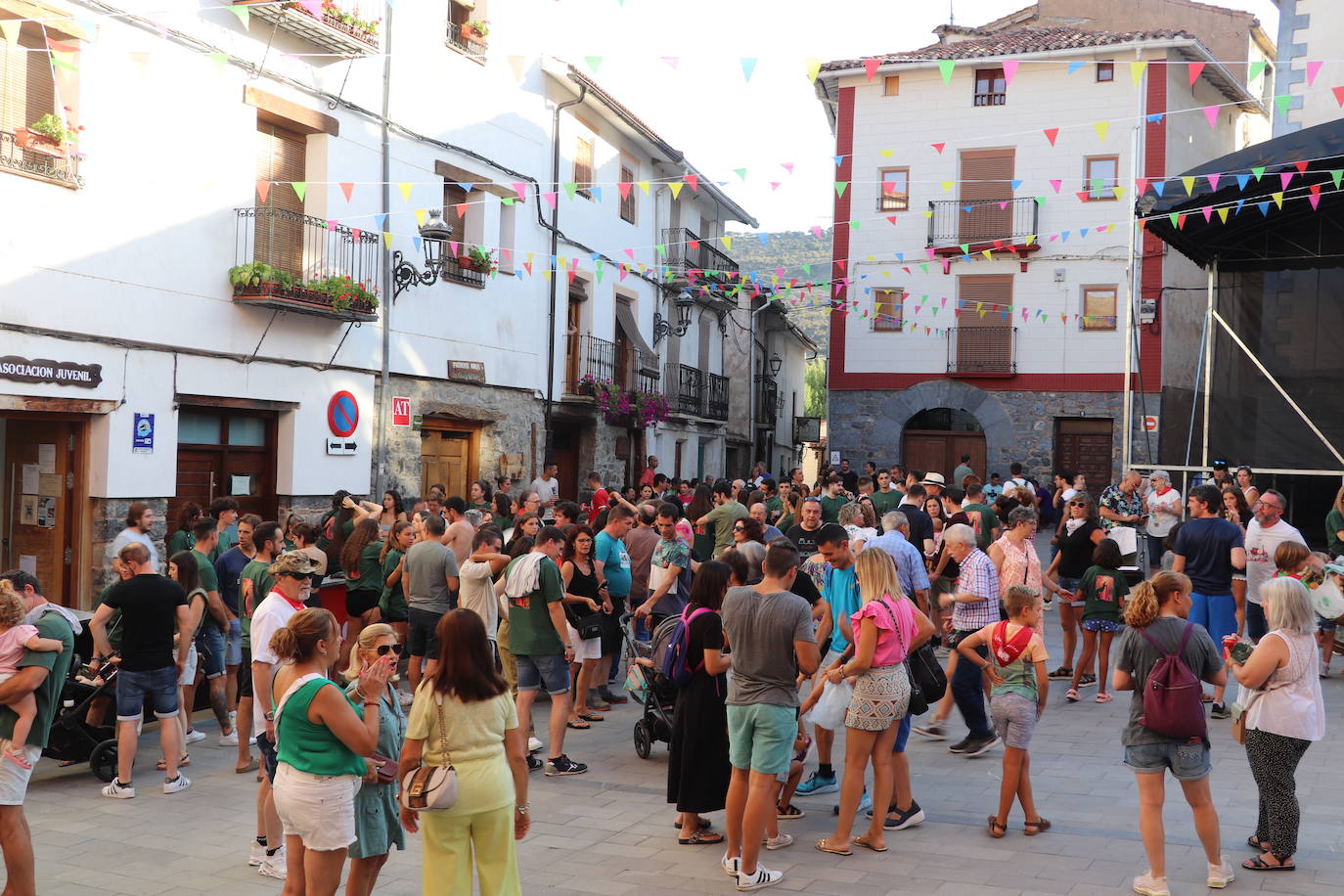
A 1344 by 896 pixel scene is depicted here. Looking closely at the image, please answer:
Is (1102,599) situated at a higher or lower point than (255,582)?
lower

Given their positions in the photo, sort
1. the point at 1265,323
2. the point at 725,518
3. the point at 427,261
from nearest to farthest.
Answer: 1. the point at 725,518
2. the point at 427,261
3. the point at 1265,323

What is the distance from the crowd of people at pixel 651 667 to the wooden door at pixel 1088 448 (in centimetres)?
1476

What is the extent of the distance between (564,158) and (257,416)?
8069 millimetres

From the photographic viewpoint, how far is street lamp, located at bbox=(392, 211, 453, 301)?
14.2 metres

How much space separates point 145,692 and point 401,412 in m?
8.81

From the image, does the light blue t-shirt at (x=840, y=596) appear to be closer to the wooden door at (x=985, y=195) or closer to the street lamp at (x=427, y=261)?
the street lamp at (x=427, y=261)

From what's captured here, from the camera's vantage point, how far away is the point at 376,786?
4539 mm

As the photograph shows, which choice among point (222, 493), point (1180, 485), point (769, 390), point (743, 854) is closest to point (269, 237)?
point (222, 493)

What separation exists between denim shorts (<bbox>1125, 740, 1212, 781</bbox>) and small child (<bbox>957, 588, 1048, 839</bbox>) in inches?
30.0

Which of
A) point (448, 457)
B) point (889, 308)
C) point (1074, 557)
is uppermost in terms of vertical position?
point (889, 308)

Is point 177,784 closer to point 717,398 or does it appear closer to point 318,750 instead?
point 318,750

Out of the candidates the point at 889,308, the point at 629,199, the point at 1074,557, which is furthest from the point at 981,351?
the point at 1074,557

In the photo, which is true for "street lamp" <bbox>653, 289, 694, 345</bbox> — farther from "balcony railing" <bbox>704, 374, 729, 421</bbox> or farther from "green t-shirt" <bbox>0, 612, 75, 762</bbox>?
"green t-shirt" <bbox>0, 612, 75, 762</bbox>

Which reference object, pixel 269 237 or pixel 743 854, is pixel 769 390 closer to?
pixel 269 237
